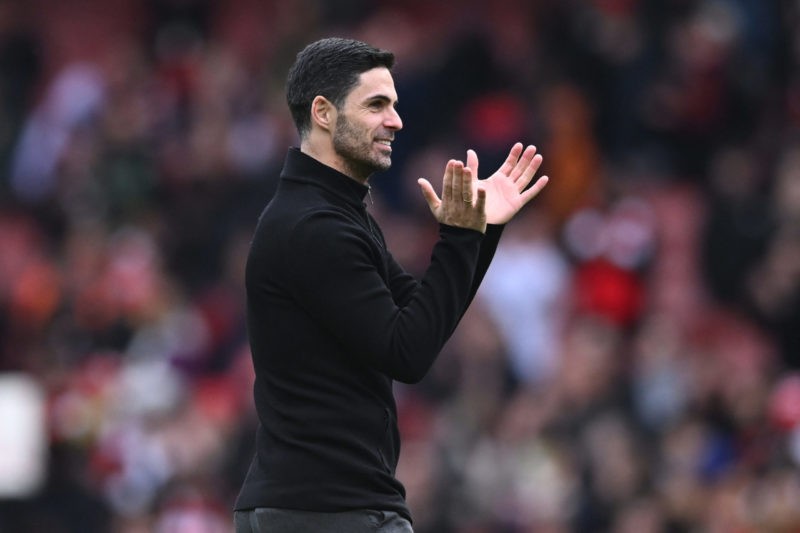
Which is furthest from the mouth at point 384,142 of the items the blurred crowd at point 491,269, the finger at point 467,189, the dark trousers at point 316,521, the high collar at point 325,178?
the blurred crowd at point 491,269

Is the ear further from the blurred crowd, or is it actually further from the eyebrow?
the blurred crowd

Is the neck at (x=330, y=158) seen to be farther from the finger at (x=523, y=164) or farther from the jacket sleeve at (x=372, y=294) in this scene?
the finger at (x=523, y=164)

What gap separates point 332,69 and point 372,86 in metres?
0.10

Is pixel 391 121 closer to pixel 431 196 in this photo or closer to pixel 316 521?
pixel 431 196

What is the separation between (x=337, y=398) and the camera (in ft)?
13.6

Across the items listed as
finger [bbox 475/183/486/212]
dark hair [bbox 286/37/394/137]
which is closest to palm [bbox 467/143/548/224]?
finger [bbox 475/183/486/212]

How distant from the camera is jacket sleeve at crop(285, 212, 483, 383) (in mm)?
4055

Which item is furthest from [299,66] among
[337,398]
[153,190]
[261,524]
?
[153,190]

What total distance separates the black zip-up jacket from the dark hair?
22 centimetres

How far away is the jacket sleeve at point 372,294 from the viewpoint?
405 centimetres

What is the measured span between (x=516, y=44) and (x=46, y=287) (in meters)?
3.47

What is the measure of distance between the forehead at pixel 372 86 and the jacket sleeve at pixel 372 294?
0.30m

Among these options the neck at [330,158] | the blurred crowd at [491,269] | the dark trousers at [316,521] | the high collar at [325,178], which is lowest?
the blurred crowd at [491,269]

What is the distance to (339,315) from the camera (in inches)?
161
